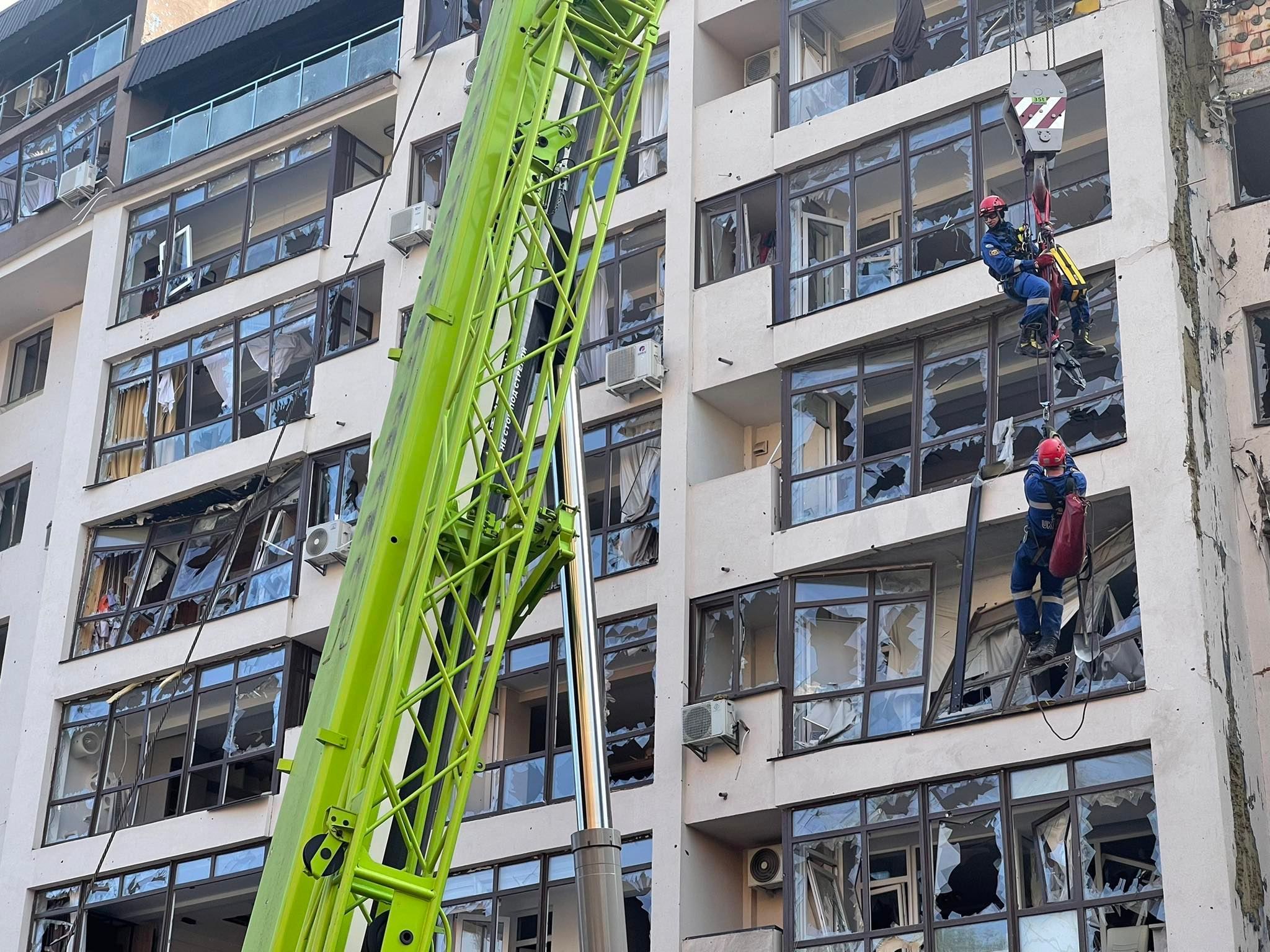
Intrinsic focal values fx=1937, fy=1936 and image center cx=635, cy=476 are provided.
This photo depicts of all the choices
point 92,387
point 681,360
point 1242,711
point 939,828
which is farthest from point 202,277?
point 1242,711

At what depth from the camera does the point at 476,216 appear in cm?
1377

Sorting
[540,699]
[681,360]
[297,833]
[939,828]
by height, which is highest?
Result: [681,360]

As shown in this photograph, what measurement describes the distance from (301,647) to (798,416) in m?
7.55

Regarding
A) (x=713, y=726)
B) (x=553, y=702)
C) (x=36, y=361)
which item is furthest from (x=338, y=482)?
(x=36, y=361)

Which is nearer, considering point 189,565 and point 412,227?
point 412,227

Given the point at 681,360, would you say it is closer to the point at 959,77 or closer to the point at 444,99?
the point at 959,77

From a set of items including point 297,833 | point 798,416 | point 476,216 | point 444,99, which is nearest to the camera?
point 297,833

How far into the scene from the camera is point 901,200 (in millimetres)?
22688

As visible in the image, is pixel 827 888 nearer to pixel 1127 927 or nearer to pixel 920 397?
pixel 1127 927

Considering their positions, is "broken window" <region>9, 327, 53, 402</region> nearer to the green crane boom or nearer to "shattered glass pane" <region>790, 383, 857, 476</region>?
"shattered glass pane" <region>790, 383, 857, 476</region>

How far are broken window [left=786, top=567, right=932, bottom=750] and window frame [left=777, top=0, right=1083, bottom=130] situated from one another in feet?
19.8

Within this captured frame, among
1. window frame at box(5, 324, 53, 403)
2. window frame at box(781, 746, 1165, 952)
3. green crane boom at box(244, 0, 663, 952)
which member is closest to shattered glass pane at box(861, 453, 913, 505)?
window frame at box(781, 746, 1165, 952)

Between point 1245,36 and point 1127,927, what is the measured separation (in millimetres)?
11045

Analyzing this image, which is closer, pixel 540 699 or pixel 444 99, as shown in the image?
pixel 540 699
